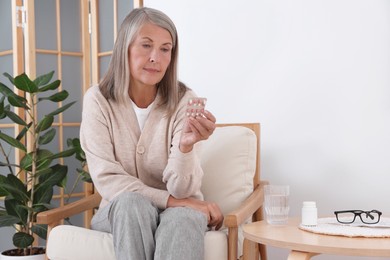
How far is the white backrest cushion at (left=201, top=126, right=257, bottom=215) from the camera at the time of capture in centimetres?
224

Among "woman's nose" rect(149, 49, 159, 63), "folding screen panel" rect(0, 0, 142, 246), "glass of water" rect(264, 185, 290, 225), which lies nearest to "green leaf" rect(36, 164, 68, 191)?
"folding screen panel" rect(0, 0, 142, 246)

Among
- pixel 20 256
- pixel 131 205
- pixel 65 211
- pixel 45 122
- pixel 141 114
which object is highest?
pixel 141 114

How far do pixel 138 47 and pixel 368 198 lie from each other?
1.08 metres

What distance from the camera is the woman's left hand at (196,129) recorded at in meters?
1.80

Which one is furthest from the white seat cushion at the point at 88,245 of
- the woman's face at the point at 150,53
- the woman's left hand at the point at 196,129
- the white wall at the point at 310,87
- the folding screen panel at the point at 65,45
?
the folding screen panel at the point at 65,45

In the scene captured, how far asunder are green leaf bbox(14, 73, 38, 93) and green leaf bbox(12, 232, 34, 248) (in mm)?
706

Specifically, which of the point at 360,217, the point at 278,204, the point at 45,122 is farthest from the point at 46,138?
the point at 360,217

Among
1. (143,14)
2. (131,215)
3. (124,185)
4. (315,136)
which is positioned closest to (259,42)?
(315,136)

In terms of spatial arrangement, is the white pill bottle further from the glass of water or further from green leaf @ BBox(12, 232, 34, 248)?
green leaf @ BBox(12, 232, 34, 248)

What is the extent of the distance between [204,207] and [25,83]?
131cm

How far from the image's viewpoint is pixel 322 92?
8.08 ft

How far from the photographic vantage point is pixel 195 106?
1779 mm

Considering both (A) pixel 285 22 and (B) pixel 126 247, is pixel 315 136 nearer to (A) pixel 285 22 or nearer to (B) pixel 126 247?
(A) pixel 285 22

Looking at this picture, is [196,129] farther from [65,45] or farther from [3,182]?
[65,45]
